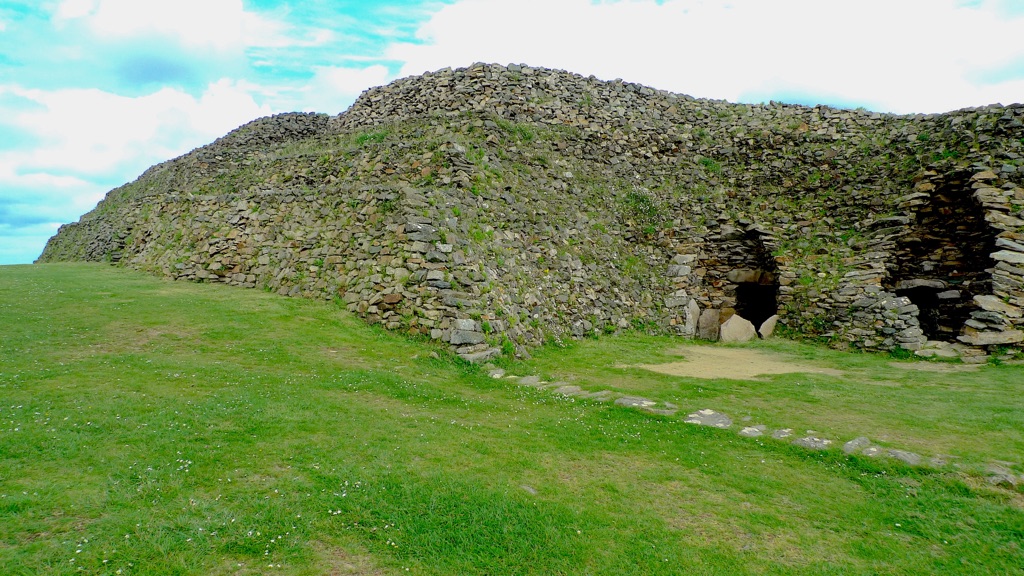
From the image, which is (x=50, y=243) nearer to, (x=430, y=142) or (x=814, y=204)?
(x=430, y=142)

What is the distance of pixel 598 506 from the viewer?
763 cm

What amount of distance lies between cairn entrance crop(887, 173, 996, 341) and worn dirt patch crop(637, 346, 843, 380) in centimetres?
766

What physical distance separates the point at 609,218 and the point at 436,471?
20273 millimetres

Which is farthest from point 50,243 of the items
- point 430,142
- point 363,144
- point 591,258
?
point 591,258

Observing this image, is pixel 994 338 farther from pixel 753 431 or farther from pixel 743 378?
pixel 753 431

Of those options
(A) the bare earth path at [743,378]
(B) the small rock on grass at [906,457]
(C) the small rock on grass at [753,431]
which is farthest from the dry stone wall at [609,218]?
(B) the small rock on grass at [906,457]

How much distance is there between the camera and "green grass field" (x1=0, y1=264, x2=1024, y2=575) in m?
6.23

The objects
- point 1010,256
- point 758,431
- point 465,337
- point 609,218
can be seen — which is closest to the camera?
point 758,431

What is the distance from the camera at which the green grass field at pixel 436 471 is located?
6.23 m

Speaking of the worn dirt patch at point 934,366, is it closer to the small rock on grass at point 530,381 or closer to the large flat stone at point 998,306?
the large flat stone at point 998,306

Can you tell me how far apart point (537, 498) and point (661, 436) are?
398 centimetres

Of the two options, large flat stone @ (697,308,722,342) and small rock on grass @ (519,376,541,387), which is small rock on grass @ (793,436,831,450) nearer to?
small rock on grass @ (519,376,541,387)

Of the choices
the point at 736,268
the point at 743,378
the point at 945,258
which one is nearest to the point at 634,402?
the point at 743,378

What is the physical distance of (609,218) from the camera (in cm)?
2664
